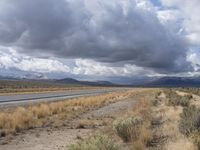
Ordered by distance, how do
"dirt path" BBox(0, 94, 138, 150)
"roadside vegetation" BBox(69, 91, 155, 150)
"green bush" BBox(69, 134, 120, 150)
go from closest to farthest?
1. "green bush" BBox(69, 134, 120, 150)
2. "roadside vegetation" BBox(69, 91, 155, 150)
3. "dirt path" BBox(0, 94, 138, 150)

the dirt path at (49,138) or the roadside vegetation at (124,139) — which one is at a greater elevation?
the roadside vegetation at (124,139)

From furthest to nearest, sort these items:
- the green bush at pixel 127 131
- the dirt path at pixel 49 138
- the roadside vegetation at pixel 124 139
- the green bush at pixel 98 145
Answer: the dirt path at pixel 49 138
the green bush at pixel 127 131
the roadside vegetation at pixel 124 139
the green bush at pixel 98 145

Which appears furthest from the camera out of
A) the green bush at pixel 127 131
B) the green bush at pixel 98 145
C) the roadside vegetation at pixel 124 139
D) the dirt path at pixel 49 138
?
the dirt path at pixel 49 138

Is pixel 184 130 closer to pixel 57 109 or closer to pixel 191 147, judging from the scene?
pixel 191 147

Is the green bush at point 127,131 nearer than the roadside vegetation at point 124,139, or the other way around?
the roadside vegetation at point 124,139

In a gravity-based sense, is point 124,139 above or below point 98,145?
below

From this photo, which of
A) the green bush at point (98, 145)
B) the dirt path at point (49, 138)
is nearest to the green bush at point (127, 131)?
the dirt path at point (49, 138)

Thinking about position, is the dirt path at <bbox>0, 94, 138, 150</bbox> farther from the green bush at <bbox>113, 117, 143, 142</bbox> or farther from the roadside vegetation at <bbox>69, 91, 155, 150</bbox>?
the green bush at <bbox>113, 117, 143, 142</bbox>

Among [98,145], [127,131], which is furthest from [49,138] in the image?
[98,145]

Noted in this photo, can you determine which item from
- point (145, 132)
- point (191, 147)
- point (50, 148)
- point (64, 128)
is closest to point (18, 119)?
point (64, 128)

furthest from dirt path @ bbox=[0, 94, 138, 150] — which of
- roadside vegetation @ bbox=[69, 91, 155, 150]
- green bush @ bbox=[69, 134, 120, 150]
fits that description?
green bush @ bbox=[69, 134, 120, 150]

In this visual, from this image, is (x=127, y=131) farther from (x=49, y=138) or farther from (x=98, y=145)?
(x=98, y=145)

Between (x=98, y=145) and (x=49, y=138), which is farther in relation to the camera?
(x=49, y=138)

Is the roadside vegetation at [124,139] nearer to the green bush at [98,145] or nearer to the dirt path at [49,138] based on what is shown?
the green bush at [98,145]
